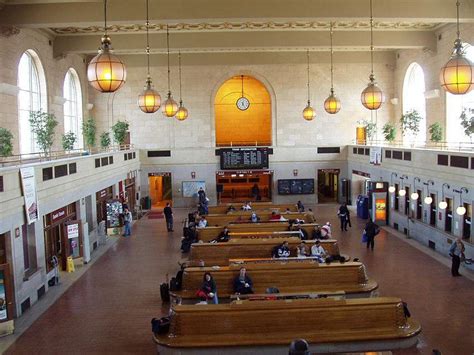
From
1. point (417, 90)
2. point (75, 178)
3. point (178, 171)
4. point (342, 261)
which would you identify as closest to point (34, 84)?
point (75, 178)

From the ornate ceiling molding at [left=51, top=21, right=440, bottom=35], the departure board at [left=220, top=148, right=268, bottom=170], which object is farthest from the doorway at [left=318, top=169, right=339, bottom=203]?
the ornate ceiling molding at [left=51, top=21, right=440, bottom=35]

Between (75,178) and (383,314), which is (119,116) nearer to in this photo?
(75,178)

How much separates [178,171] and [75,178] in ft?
42.2

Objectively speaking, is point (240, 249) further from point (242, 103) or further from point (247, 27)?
point (242, 103)

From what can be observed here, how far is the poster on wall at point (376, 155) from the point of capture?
22.6 m

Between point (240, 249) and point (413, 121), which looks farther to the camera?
point (413, 121)

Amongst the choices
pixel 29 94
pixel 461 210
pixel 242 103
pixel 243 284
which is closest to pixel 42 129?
pixel 29 94

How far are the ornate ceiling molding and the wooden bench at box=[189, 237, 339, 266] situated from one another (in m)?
9.79

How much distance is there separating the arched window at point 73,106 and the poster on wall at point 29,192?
1334 centimetres

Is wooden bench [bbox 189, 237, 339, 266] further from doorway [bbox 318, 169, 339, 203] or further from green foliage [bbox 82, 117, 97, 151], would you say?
doorway [bbox 318, 169, 339, 203]

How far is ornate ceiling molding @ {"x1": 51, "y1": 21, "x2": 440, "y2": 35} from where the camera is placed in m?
20.9

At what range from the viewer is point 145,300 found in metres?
12.0

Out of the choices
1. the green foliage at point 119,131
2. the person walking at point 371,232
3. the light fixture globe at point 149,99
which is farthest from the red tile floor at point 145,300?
the green foliage at point 119,131

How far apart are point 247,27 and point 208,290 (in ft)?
43.6
